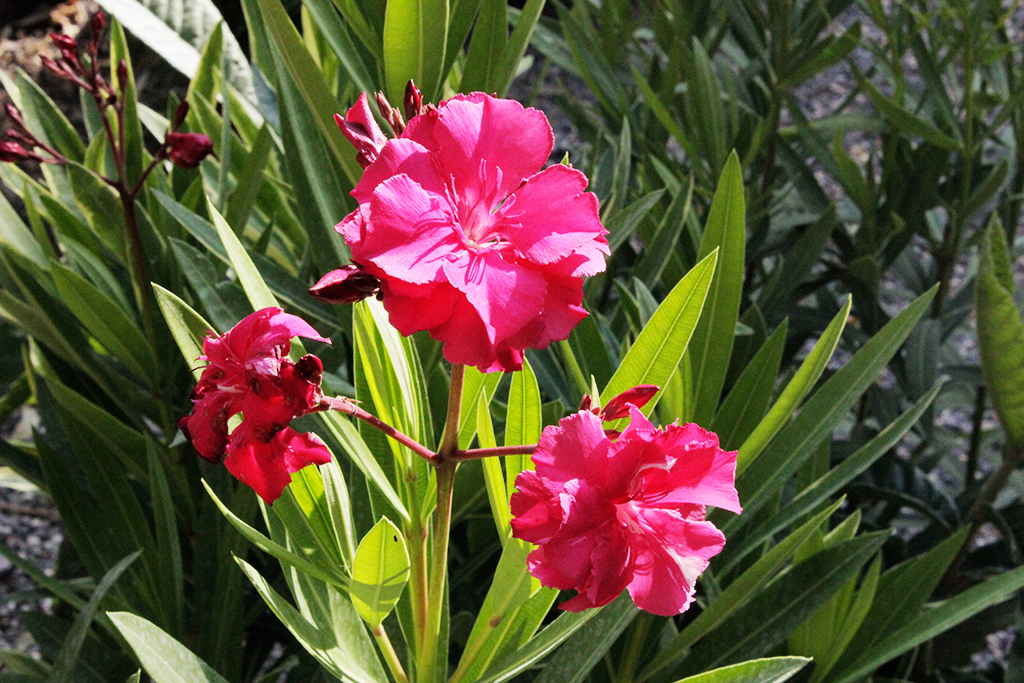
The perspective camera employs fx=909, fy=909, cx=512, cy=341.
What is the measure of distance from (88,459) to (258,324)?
60 cm

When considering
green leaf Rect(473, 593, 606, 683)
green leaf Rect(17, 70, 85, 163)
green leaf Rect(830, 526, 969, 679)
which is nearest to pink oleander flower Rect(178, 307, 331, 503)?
green leaf Rect(473, 593, 606, 683)

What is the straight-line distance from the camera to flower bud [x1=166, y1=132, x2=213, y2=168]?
0.91m

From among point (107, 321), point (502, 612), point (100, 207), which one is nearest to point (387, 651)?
point (502, 612)

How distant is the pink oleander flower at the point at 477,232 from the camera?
41 centimetres

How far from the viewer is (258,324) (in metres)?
0.46

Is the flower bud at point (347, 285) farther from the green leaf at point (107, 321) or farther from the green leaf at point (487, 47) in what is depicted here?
the green leaf at point (107, 321)

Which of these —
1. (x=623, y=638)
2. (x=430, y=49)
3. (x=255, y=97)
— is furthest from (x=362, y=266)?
(x=255, y=97)

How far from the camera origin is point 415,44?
0.72 metres

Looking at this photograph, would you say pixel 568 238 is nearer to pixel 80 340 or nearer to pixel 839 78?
pixel 80 340

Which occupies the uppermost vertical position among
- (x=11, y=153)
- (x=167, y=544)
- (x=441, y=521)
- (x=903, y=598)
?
(x=11, y=153)

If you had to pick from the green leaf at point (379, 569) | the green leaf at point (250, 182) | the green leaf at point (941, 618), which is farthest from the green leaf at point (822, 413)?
the green leaf at point (250, 182)

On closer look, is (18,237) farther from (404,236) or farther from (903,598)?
(903,598)

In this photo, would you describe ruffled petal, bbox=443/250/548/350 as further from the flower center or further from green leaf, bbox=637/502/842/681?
green leaf, bbox=637/502/842/681

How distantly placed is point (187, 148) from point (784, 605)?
0.73 meters
